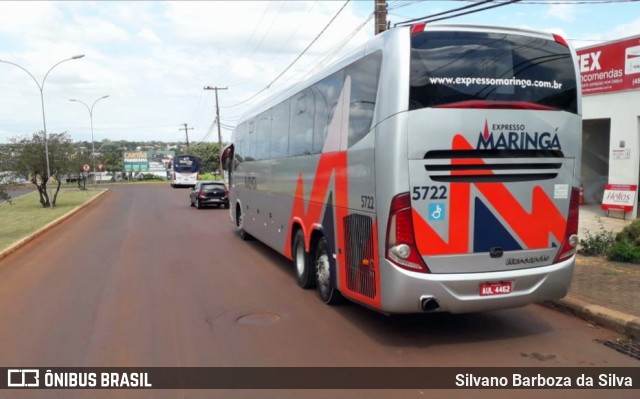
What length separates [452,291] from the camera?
517 centimetres

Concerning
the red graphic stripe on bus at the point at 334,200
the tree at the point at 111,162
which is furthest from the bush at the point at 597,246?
the tree at the point at 111,162

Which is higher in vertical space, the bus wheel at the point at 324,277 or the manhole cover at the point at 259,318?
the bus wheel at the point at 324,277

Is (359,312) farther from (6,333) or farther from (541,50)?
(6,333)

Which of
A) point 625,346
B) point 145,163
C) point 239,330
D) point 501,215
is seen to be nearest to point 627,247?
point 625,346

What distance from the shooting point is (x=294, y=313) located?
686 centimetres

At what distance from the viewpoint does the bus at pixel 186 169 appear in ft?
173

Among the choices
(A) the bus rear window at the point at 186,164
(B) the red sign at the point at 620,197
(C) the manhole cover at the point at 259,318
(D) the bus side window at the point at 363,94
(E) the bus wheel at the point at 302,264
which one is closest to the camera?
(D) the bus side window at the point at 363,94

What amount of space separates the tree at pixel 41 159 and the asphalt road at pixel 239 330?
1869cm

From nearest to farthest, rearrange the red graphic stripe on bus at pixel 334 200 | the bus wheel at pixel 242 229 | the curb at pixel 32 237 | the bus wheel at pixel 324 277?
the red graphic stripe on bus at pixel 334 200, the bus wheel at pixel 324 277, the curb at pixel 32 237, the bus wheel at pixel 242 229

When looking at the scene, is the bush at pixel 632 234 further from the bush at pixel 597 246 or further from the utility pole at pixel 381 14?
the utility pole at pixel 381 14

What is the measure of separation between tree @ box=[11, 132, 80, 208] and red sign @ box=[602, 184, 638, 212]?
25.8 meters

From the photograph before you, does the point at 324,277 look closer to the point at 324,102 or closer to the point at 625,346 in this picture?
the point at 324,102

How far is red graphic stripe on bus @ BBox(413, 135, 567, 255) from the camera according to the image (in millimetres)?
5133

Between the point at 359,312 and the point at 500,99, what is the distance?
3.26m
